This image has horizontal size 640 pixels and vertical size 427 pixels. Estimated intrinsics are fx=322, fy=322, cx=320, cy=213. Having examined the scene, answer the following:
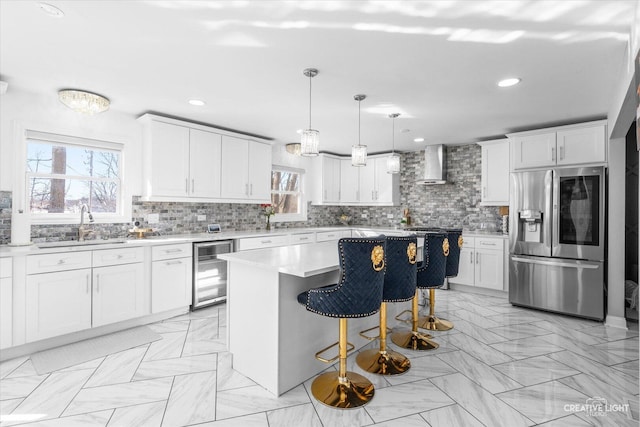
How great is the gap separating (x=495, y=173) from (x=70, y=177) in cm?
569

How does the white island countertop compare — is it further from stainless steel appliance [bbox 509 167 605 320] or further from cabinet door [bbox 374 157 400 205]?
cabinet door [bbox 374 157 400 205]

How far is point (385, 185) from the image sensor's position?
6.32 meters

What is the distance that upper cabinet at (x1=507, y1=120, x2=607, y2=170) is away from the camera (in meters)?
3.87

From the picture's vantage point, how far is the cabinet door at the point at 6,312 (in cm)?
268

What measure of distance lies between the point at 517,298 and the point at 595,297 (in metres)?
0.82

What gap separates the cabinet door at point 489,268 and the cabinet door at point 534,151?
131 cm

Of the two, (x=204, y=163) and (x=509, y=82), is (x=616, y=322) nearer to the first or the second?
(x=509, y=82)

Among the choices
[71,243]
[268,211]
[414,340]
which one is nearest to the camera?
[414,340]

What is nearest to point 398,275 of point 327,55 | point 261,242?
point 327,55

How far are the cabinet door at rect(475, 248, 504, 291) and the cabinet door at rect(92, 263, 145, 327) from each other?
4590 millimetres

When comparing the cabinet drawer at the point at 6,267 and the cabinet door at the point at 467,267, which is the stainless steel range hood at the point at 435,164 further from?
the cabinet drawer at the point at 6,267

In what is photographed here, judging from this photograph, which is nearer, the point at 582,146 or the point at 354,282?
the point at 354,282

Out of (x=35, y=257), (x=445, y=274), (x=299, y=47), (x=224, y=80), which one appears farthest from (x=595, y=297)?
(x=35, y=257)

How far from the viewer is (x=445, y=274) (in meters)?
3.24
